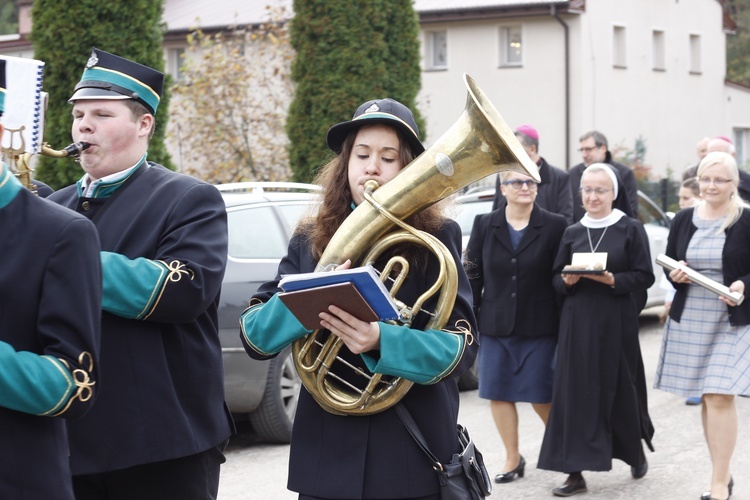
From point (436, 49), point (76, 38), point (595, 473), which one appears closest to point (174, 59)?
point (436, 49)

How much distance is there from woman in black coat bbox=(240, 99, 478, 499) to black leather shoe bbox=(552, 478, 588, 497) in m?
3.25

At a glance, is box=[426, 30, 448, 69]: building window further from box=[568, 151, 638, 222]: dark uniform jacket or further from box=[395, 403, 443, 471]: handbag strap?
box=[395, 403, 443, 471]: handbag strap

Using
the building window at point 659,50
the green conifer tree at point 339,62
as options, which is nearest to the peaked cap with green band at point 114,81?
the green conifer tree at point 339,62

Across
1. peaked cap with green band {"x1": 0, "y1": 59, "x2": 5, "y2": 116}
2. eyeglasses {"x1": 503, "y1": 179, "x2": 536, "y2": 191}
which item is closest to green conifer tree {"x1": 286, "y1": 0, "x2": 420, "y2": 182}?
eyeglasses {"x1": 503, "y1": 179, "x2": 536, "y2": 191}

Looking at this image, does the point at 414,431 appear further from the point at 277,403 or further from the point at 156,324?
the point at 277,403

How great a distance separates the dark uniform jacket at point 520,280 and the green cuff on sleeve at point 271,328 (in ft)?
11.9

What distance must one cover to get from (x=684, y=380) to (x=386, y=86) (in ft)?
31.8

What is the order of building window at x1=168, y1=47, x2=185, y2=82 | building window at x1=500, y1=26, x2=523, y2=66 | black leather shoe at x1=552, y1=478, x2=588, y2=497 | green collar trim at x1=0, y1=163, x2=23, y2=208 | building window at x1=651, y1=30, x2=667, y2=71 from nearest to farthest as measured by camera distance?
green collar trim at x1=0, y1=163, x2=23, y2=208
black leather shoe at x1=552, y1=478, x2=588, y2=497
building window at x1=500, y1=26, x2=523, y2=66
building window at x1=168, y1=47, x2=185, y2=82
building window at x1=651, y1=30, x2=667, y2=71

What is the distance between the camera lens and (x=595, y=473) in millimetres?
7289

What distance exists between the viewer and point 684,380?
6727mm

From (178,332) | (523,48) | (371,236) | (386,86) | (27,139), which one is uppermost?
(523,48)

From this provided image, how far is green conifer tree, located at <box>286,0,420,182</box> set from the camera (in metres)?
15.6

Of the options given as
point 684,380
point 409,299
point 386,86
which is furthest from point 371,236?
point 386,86

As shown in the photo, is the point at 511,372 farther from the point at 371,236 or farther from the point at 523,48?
the point at 523,48
